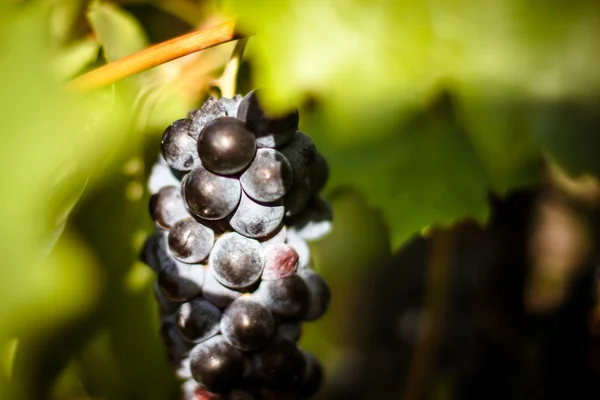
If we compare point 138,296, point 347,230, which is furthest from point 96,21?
point 347,230

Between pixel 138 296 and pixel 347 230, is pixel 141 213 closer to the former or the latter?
pixel 138 296

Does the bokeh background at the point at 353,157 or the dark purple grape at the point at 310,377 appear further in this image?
the dark purple grape at the point at 310,377

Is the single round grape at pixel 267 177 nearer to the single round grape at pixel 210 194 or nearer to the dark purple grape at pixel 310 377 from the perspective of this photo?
the single round grape at pixel 210 194

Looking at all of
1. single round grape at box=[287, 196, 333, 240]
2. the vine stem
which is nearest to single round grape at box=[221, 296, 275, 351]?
single round grape at box=[287, 196, 333, 240]

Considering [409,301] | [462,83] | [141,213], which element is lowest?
[409,301]

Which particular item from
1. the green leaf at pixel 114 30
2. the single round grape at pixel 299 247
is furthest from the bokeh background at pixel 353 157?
the single round grape at pixel 299 247

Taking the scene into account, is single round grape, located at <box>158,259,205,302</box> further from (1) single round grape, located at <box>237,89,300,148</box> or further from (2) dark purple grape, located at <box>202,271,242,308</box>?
(1) single round grape, located at <box>237,89,300,148</box>

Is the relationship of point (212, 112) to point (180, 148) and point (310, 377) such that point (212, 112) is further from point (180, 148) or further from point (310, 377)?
point (310, 377)
